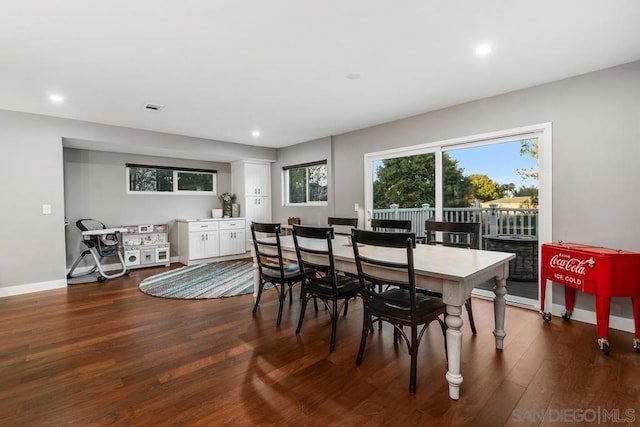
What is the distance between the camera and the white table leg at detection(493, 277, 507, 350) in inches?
89.0

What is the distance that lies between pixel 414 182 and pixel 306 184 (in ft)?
8.02

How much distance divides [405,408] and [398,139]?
3.61 m

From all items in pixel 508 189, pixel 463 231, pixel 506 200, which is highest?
pixel 508 189

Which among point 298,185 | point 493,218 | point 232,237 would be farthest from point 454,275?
point 232,237

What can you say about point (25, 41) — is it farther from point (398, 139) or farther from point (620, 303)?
point (620, 303)

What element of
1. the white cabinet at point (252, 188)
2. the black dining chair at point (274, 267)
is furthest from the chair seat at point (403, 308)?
the white cabinet at point (252, 188)

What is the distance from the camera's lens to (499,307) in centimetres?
229

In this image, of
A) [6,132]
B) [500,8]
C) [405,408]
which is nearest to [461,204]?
[500,8]

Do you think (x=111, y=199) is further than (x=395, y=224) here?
Yes

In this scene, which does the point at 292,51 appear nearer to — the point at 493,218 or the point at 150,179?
the point at 493,218

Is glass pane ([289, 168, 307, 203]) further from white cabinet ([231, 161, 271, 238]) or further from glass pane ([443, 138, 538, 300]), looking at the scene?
glass pane ([443, 138, 538, 300])

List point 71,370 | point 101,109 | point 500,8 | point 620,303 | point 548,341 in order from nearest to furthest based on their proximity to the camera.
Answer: point 500,8 → point 71,370 → point 548,341 → point 620,303 → point 101,109

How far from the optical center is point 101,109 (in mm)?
3859

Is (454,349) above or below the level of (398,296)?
below
